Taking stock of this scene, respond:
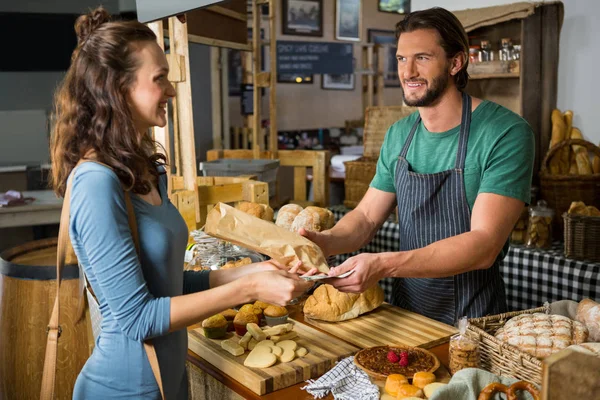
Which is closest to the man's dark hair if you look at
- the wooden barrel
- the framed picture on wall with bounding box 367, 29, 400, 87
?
the wooden barrel

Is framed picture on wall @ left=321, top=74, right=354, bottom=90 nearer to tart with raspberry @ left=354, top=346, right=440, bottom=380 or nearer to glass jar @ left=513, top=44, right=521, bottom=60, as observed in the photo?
glass jar @ left=513, top=44, right=521, bottom=60

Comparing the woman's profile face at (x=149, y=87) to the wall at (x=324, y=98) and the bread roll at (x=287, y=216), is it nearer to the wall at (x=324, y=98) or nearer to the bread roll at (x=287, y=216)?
the bread roll at (x=287, y=216)

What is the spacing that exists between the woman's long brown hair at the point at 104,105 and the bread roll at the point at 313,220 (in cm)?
132

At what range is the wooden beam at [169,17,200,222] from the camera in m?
2.90

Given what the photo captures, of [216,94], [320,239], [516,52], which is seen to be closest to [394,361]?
[320,239]

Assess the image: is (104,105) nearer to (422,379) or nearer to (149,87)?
(149,87)

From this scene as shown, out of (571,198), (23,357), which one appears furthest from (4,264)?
(571,198)

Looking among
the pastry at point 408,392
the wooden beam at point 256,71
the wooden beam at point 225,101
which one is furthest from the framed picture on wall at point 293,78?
the pastry at point 408,392

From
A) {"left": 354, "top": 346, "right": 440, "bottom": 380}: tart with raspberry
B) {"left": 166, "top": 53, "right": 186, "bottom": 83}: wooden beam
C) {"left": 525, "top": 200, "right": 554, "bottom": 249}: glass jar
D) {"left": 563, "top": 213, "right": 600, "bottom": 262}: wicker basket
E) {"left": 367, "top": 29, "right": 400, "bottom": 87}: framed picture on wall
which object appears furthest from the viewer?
{"left": 367, "top": 29, "right": 400, "bottom": 87}: framed picture on wall

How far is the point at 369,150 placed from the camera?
445cm

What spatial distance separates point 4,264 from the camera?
99.6 inches

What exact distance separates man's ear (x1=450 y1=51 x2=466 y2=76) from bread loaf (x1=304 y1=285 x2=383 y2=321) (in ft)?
2.81

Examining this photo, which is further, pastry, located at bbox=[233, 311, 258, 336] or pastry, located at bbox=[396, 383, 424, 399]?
pastry, located at bbox=[233, 311, 258, 336]

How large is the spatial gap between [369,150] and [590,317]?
290 cm
